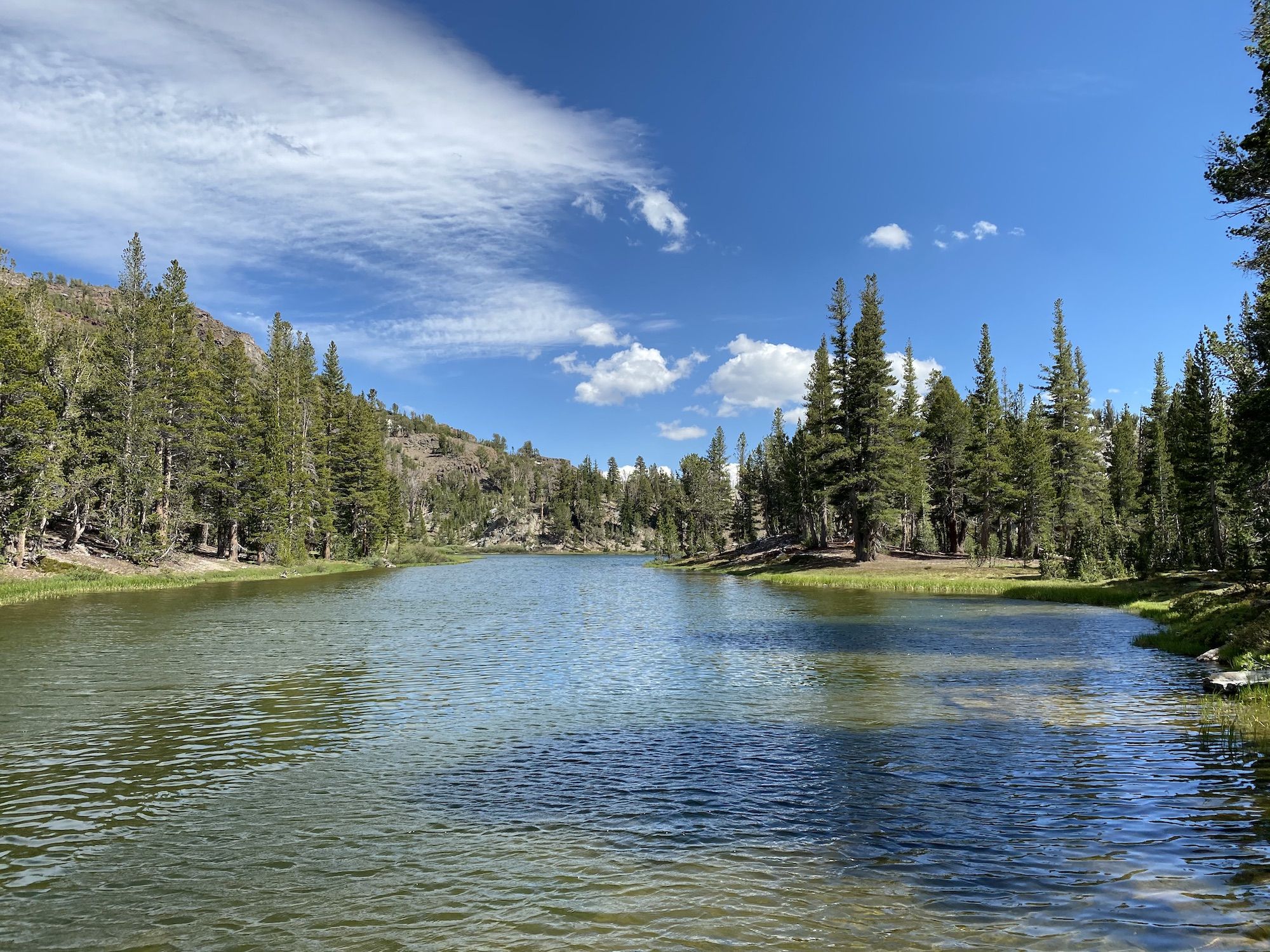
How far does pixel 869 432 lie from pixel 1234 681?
54.6 meters

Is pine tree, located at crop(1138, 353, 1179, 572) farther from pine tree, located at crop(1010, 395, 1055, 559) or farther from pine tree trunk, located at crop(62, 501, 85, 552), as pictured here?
pine tree trunk, located at crop(62, 501, 85, 552)

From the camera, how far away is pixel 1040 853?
364 inches

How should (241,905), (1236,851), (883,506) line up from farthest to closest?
(883,506)
(1236,851)
(241,905)

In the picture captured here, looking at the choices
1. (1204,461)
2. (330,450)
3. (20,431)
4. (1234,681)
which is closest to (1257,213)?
(1234,681)

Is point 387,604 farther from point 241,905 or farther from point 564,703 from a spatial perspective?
point 241,905

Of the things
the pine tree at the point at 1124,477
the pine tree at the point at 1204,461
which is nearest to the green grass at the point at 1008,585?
the pine tree at the point at 1204,461

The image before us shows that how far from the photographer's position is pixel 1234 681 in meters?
17.5

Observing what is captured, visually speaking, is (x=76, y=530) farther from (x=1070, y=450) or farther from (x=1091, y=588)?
(x=1070, y=450)

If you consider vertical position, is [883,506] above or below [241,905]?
above

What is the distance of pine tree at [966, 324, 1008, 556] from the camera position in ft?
238

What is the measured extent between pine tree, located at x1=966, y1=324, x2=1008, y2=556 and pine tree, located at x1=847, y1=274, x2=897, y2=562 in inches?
418

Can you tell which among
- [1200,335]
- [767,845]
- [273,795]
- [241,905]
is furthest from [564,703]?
[1200,335]

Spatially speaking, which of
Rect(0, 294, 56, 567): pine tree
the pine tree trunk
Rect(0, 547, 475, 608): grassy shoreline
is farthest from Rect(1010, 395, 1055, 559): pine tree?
the pine tree trunk

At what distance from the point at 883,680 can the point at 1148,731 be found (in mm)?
7339
